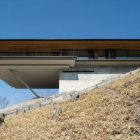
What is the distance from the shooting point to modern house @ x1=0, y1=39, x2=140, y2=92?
138ft

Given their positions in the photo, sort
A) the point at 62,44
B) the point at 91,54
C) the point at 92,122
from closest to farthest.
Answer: the point at 92,122 < the point at 62,44 < the point at 91,54

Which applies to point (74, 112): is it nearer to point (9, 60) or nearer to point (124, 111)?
point (124, 111)

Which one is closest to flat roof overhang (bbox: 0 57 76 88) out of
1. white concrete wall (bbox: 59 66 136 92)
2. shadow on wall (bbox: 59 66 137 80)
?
shadow on wall (bbox: 59 66 137 80)

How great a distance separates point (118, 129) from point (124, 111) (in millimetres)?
2640

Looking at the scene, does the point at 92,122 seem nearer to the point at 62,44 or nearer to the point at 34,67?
the point at 34,67

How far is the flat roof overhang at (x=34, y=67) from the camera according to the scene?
41406 millimetres

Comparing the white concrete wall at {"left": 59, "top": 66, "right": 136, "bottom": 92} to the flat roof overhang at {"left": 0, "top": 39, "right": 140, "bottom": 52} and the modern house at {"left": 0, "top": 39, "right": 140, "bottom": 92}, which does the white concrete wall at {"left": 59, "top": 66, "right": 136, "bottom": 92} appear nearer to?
the modern house at {"left": 0, "top": 39, "right": 140, "bottom": 92}

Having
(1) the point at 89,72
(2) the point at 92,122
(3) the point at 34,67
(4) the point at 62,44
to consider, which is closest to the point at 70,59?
(1) the point at 89,72

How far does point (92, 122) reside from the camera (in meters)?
15.5

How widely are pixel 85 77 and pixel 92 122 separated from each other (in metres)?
27.3

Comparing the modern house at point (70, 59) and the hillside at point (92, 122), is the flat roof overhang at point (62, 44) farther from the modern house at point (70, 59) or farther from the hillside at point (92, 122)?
the hillside at point (92, 122)

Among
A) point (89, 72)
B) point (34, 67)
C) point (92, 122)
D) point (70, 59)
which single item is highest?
point (70, 59)

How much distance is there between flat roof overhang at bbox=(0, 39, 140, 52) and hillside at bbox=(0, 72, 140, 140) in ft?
72.7

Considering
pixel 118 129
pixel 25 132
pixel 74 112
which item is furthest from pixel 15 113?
pixel 118 129
